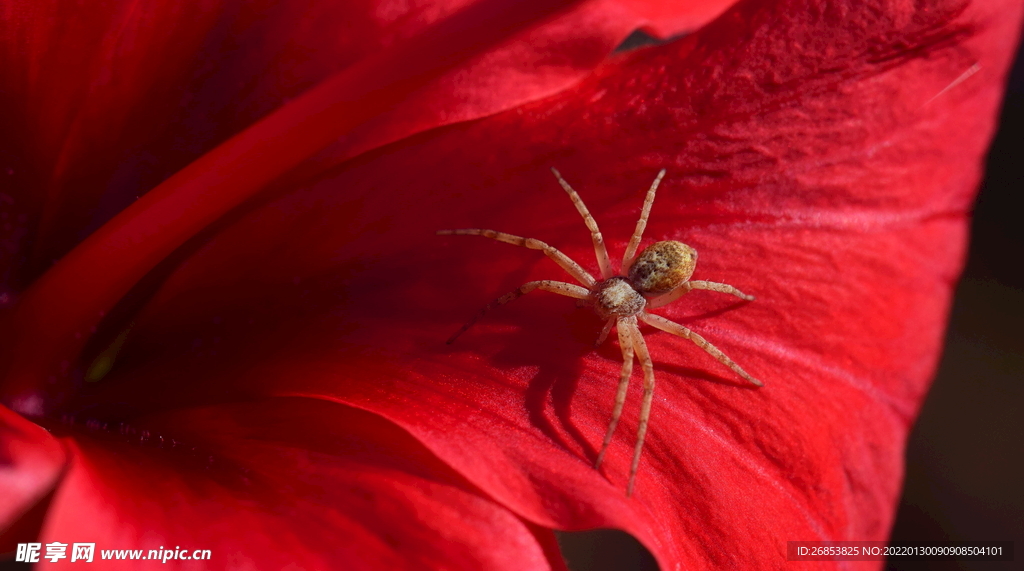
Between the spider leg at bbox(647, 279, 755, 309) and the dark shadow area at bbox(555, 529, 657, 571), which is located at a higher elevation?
the spider leg at bbox(647, 279, 755, 309)

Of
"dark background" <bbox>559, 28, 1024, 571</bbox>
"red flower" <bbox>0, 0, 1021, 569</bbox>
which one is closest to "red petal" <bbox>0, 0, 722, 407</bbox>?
"red flower" <bbox>0, 0, 1021, 569</bbox>

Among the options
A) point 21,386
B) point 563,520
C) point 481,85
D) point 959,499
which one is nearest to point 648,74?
point 481,85

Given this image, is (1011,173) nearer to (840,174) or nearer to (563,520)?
(840,174)

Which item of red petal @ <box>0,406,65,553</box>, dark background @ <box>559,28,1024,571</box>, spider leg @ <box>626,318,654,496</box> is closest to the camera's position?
red petal @ <box>0,406,65,553</box>

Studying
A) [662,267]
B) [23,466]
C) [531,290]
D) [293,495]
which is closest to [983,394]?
[662,267]

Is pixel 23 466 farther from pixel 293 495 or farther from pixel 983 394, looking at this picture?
pixel 983 394

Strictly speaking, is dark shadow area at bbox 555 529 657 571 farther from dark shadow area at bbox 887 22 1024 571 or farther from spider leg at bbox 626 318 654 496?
spider leg at bbox 626 318 654 496

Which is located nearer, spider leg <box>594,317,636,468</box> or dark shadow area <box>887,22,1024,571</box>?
spider leg <box>594,317,636,468</box>
